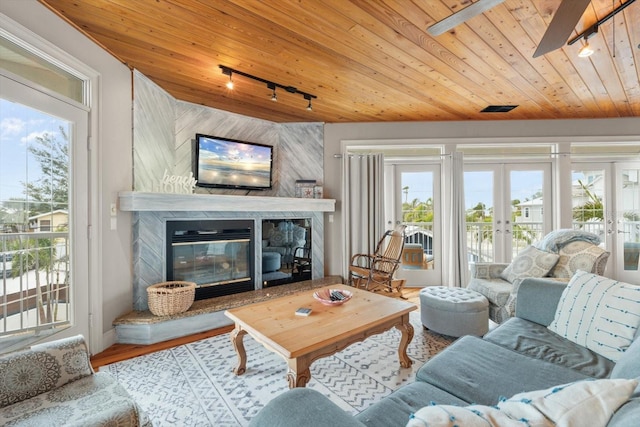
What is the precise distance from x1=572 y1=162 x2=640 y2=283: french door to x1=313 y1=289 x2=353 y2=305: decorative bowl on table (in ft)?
13.6

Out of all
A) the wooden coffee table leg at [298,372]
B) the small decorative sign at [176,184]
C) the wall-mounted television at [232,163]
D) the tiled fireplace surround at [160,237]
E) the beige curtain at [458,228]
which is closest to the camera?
the wooden coffee table leg at [298,372]

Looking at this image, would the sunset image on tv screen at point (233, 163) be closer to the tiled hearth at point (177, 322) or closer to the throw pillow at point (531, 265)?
the tiled hearth at point (177, 322)

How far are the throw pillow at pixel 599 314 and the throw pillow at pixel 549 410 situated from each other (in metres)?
1.13

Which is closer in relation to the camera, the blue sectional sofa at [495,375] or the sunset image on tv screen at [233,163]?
the blue sectional sofa at [495,375]

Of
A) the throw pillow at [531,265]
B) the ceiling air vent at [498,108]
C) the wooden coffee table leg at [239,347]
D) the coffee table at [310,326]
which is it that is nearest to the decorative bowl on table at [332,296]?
the coffee table at [310,326]

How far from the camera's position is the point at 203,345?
2529 millimetres

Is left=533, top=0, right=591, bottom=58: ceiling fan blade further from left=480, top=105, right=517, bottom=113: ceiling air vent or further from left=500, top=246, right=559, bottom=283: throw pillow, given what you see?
left=480, top=105, right=517, bottom=113: ceiling air vent

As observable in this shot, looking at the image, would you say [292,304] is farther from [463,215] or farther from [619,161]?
[619,161]

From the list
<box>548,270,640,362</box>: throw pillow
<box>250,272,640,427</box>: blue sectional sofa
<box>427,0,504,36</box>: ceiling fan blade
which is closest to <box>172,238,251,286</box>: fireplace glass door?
<box>250,272,640,427</box>: blue sectional sofa

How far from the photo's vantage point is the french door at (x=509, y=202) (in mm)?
4371

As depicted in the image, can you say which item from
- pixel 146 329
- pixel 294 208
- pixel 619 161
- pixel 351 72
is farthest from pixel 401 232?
pixel 619 161

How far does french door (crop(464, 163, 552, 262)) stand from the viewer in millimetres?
4371

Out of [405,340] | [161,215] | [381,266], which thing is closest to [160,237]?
[161,215]

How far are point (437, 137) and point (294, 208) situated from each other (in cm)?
242
